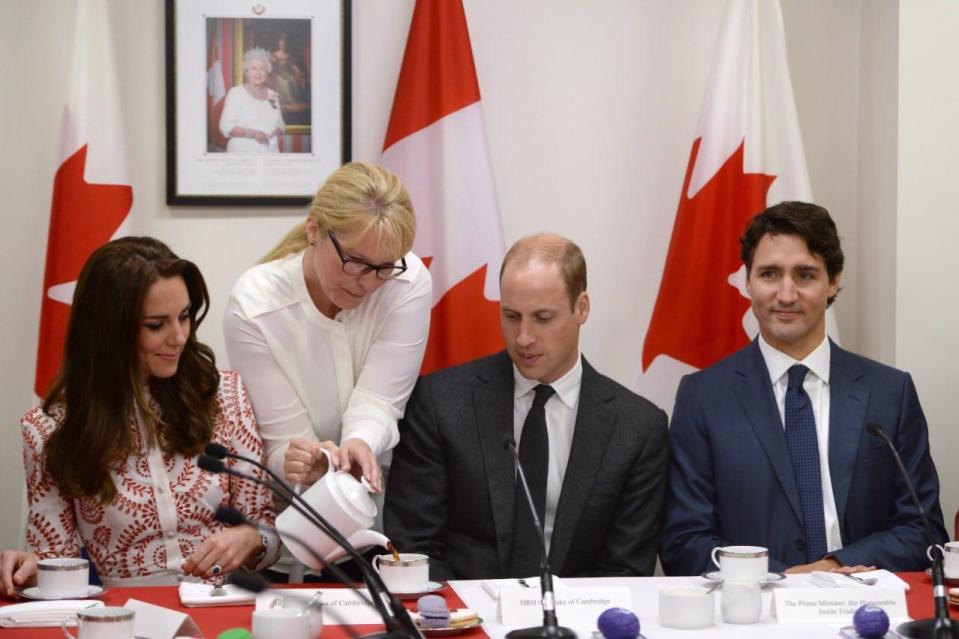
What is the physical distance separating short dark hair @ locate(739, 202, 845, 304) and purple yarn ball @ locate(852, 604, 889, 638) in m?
1.24

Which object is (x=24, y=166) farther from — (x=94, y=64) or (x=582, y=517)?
(x=582, y=517)

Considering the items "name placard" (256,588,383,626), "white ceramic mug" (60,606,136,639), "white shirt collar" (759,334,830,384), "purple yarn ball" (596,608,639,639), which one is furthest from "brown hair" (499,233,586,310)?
"white ceramic mug" (60,606,136,639)

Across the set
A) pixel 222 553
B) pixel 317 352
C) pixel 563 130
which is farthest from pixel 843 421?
pixel 222 553

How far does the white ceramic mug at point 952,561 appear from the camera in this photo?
2.36m

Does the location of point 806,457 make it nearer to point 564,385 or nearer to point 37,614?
point 564,385

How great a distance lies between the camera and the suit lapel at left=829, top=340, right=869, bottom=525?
2.89 meters

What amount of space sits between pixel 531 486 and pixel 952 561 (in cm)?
96

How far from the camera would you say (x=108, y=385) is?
259 cm

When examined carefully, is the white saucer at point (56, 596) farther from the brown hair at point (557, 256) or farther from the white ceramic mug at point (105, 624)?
the brown hair at point (557, 256)

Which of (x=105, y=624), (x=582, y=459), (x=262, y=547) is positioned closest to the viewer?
(x=105, y=624)

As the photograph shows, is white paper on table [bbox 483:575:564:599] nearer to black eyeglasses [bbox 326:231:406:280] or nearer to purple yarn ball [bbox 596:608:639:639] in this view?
purple yarn ball [bbox 596:608:639:639]

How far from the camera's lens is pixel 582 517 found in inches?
110

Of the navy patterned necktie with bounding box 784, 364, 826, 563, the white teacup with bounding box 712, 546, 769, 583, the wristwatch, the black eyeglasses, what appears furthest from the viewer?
the navy patterned necktie with bounding box 784, 364, 826, 563

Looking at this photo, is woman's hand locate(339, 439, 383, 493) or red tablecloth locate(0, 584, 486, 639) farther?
woman's hand locate(339, 439, 383, 493)
